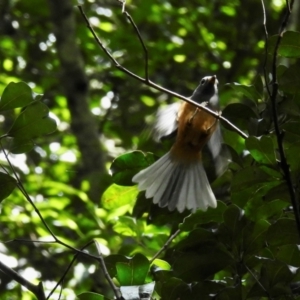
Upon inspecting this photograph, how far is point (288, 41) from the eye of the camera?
1858 mm

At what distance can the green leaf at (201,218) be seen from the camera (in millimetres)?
2043

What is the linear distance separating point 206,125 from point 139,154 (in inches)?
34.2

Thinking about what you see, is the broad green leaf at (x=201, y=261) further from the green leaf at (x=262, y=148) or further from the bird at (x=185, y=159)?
the bird at (x=185, y=159)

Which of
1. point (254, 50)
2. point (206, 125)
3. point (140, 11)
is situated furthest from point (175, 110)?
point (254, 50)

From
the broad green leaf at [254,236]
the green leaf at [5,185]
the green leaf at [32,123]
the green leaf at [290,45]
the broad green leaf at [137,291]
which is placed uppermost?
the green leaf at [290,45]

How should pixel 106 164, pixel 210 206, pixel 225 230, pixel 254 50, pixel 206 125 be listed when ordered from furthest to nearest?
pixel 254 50 → pixel 106 164 → pixel 206 125 → pixel 210 206 → pixel 225 230

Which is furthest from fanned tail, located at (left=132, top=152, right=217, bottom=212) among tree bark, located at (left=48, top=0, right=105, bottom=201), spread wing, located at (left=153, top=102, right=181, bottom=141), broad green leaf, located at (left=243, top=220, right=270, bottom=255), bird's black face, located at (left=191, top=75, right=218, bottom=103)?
tree bark, located at (left=48, top=0, right=105, bottom=201)

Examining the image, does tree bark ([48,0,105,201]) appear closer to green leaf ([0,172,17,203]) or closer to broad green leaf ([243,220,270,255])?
green leaf ([0,172,17,203])

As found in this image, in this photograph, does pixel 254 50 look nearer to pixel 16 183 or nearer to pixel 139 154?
pixel 139 154

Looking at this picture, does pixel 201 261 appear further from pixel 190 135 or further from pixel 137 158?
pixel 190 135

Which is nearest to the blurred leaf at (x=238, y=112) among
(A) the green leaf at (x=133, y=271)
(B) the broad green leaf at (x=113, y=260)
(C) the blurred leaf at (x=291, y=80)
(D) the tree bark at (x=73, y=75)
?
(C) the blurred leaf at (x=291, y=80)

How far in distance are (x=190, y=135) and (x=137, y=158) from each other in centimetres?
84

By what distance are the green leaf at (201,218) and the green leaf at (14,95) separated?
0.59 m

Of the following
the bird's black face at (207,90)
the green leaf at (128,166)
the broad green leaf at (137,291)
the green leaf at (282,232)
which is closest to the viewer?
the broad green leaf at (137,291)
